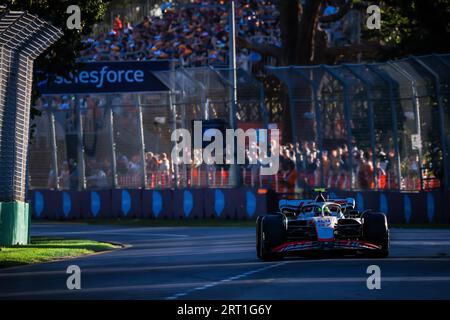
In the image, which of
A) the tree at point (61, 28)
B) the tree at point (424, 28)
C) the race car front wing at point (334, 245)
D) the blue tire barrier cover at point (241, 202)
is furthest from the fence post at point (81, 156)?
the race car front wing at point (334, 245)

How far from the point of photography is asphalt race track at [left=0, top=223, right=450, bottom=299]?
508 inches

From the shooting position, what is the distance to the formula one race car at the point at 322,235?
18.2 metres

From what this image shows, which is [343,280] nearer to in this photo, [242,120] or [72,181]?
[242,120]

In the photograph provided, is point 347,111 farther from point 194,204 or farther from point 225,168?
point 194,204

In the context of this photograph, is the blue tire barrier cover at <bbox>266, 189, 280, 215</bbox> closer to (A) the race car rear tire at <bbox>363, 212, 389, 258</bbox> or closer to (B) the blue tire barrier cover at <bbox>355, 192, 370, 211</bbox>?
(A) the race car rear tire at <bbox>363, 212, 389, 258</bbox>

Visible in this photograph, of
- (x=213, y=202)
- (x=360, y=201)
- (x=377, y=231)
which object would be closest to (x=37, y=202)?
(x=213, y=202)

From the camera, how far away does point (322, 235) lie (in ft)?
59.9

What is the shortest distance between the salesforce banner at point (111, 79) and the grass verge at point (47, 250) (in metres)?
10.1

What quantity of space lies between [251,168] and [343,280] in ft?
64.3

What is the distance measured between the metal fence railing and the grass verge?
897 centimetres

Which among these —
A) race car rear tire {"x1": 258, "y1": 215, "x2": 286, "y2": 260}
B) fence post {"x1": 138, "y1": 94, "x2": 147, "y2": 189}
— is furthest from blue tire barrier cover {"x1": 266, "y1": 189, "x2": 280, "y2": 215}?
fence post {"x1": 138, "y1": 94, "x2": 147, "y2": 189}

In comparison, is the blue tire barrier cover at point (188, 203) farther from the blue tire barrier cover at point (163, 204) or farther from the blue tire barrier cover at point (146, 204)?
the blue tire barrier cover at point (146, 204)

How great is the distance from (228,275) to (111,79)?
70.6 feet
